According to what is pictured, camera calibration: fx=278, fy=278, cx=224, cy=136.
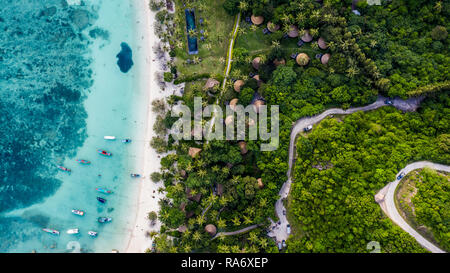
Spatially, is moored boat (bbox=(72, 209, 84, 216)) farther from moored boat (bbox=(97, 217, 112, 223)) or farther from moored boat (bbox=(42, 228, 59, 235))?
moored boat (bbox=(42, 228, 59, 235))

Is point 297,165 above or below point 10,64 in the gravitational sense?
below

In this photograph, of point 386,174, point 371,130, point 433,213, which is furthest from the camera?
point 371,130

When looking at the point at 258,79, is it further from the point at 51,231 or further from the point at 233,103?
the point at 51,231

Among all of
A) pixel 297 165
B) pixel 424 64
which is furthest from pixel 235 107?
pixel 424 64

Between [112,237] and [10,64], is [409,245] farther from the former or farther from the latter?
[10,64]

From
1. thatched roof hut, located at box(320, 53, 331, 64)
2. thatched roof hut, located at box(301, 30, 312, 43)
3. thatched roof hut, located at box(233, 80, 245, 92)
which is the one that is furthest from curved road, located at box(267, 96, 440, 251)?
thatched roof hut, located at box(301, 30, 312, 43)

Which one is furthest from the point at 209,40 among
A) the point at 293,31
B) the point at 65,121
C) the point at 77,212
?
the point at 77,212

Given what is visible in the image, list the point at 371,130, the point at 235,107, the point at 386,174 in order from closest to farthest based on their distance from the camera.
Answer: the point at 386,174, the point at 371,130, the point at 235,107
